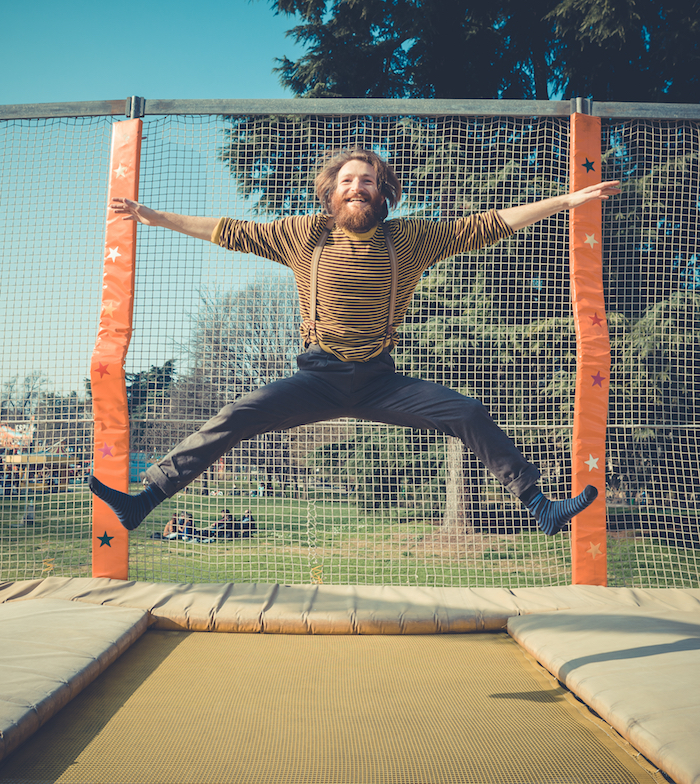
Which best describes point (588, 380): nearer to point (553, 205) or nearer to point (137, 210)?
point (553, 205)

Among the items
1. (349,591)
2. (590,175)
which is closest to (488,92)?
(590,175)

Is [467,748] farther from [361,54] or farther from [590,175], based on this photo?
[361,54]

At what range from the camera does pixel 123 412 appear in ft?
13.0

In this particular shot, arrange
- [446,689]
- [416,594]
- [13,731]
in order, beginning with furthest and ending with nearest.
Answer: [416,594], [446,689], [13,731]

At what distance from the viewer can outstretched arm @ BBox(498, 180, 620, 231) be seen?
2479 mm

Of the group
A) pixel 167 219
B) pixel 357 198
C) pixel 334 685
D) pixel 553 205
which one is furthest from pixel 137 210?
pixel 334 685

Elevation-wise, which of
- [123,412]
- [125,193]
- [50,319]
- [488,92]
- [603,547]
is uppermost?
[488,92]

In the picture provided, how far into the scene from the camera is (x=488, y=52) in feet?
25.5

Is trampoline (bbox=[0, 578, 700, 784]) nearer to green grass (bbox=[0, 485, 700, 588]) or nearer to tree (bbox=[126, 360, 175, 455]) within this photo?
green grass (bbox=[0, 485, 700, 588])

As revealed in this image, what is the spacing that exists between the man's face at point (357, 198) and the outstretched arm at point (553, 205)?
60 centimetres

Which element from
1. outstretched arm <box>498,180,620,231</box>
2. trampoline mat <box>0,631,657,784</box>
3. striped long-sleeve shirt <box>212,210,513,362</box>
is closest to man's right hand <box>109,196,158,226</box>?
striped long-sleeve shirt <box>212,210,513,362</box>

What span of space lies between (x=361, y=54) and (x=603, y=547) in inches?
276

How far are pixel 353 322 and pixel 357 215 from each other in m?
0.47

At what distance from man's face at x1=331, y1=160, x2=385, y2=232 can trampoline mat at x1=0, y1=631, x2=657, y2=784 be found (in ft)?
6.83
